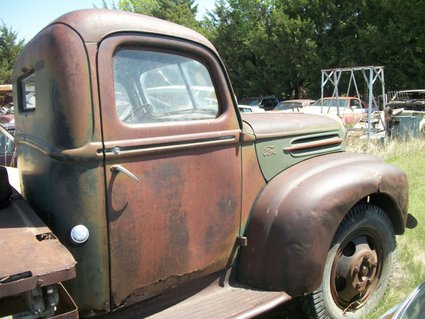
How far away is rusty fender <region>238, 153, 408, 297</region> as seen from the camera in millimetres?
2701

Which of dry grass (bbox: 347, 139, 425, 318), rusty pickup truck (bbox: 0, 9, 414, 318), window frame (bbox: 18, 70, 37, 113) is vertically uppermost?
window frame (bbox: 18, 70, 37, 113)

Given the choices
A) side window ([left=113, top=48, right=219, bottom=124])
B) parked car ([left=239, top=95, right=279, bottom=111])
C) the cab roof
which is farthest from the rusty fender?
parked car ([left=239, top=95, right=279, bottom=111])

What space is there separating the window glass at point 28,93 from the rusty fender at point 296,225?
1.51 meters

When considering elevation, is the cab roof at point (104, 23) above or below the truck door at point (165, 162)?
above

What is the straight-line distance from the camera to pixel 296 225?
2.70 m

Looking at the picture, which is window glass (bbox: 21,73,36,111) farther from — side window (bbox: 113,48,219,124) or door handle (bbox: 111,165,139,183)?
door handle (bbox: 111,165,139,183)

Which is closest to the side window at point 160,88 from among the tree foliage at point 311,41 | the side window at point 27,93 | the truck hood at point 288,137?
the truck hood at point 288,137

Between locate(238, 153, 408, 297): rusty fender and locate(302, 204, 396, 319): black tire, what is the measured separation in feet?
0.61

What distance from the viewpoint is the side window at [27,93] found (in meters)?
2.65

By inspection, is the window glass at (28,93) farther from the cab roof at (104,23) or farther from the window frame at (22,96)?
the cab roof at (104,23)

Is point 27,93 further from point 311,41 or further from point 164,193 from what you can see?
point 311,41

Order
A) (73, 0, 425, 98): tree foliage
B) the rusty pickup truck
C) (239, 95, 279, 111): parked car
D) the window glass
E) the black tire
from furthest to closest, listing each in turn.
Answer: (239, 95, 279, 111): parked car, (73, 0, 425, 98): tree foliage, the black tire, the window glass, the rusty pickup truck

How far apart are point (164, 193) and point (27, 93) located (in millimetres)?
1201

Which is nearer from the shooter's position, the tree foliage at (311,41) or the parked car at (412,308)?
the parked car at (412,308)
